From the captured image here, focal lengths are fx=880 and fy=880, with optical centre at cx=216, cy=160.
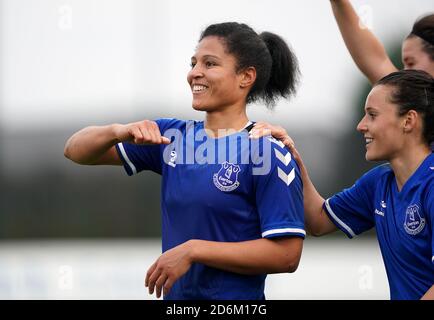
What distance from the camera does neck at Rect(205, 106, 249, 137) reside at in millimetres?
3301

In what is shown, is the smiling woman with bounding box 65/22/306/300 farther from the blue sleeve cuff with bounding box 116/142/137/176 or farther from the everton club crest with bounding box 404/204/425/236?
the everton club crest with bounding box 404/204/425/236

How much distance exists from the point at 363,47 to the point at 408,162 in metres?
1.03

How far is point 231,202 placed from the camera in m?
3.13

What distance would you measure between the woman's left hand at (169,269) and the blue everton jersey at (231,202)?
0.17 meters

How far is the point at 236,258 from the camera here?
3045 millimetres

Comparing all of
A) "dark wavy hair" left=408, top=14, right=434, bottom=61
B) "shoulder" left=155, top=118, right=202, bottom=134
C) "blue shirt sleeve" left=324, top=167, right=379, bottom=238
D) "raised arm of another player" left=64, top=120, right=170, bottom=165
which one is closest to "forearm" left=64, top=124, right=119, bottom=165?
"raised arm of another player" left=64, top=120, right=170, bottom=165

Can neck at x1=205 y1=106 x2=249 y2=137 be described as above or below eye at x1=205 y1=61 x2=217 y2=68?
below

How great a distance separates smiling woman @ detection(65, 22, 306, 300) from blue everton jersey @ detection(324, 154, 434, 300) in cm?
38

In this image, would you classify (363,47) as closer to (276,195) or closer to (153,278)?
(276,195)

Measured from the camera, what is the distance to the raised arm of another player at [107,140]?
3.06 metres

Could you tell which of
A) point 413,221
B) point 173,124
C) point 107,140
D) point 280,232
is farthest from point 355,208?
point 107,140
